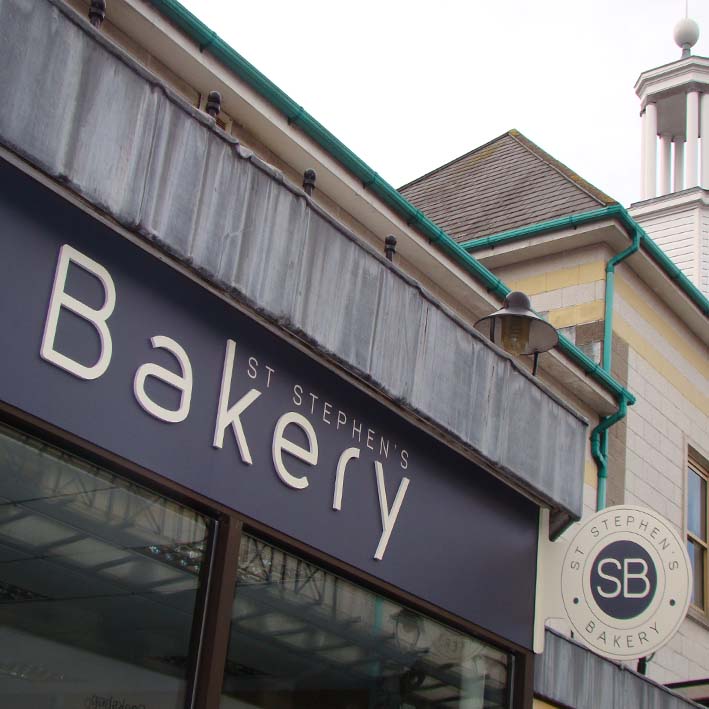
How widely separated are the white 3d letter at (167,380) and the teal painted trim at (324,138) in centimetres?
283

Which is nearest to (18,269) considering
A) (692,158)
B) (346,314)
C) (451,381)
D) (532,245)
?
(346,314)

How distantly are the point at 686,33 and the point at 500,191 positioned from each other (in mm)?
15881

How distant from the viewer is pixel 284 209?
5461 mm

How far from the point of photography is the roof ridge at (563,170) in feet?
44.2

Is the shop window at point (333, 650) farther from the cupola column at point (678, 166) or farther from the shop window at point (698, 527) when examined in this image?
the cupola column at point (678, 166)

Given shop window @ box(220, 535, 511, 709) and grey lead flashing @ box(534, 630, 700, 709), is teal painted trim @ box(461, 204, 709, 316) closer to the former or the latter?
grey lead flashing @ box(534, 630, 700, 709)

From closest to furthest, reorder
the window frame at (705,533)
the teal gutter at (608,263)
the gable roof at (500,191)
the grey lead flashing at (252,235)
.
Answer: the grey lead flashing at (252,235), the teal gutter at (608,263), the window frame at (705,533), the gable roof at (500,191)

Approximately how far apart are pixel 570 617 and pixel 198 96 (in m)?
4.12

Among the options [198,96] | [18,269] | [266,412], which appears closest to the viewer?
[18,269]

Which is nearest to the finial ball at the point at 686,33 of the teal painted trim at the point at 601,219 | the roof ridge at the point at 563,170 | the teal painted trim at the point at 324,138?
the roof ridge at the point at 563,170

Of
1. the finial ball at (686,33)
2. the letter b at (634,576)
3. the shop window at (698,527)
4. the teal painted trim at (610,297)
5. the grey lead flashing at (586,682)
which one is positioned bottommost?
the grey lead flashing at (586,682)

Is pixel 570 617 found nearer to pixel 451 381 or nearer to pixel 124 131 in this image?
pixel 451 381

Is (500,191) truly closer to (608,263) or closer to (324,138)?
(608,263)

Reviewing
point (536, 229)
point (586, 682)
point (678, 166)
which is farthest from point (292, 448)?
point (678, 166)
